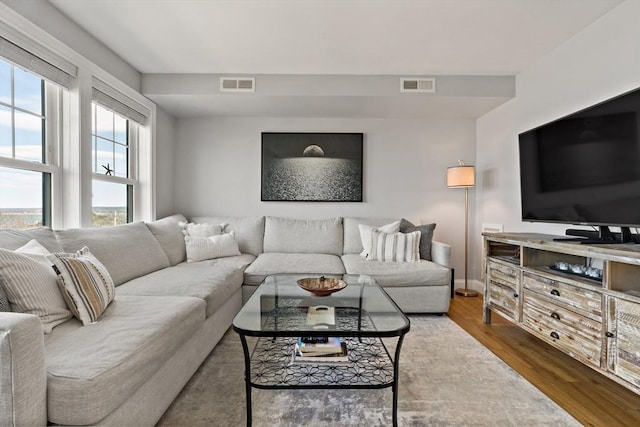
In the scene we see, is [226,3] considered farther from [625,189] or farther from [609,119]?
[625,189]

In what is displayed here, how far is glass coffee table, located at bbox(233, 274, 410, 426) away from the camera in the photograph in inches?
56.3

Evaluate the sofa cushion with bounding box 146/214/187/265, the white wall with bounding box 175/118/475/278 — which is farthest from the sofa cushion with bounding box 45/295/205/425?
the white wall with bounding box 175/118/475/278

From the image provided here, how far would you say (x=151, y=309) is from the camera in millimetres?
1678

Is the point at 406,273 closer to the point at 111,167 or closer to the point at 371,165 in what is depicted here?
the point at 371,165

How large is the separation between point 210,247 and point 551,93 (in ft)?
11.2

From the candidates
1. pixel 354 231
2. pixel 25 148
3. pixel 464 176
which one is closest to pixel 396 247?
pixel 354 231

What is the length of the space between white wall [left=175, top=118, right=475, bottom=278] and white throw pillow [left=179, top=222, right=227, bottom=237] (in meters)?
0.59

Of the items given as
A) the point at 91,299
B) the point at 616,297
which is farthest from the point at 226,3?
the point at 616,297

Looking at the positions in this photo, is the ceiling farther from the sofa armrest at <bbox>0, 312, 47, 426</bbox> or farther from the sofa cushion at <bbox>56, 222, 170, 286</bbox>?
the sofa armrest at <bbox>0, 312, 47, 426</bbox>

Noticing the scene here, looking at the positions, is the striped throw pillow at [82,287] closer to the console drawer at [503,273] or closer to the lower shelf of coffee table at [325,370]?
the lower shelf of coffee table at [325,370]

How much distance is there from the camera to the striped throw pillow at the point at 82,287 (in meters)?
1.49

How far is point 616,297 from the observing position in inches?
65.6

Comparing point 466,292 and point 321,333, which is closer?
point 321,333

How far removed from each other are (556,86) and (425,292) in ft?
6.87
